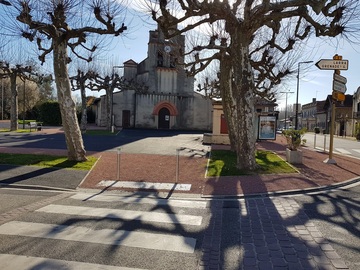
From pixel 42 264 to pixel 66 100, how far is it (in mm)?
9136

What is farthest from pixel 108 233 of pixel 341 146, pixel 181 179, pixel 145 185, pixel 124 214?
pixel 341 146

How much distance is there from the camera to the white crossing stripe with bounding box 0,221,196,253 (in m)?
4.89

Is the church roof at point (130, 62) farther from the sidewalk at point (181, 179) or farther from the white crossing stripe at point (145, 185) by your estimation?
the white crossing stripe at point (145, 185)

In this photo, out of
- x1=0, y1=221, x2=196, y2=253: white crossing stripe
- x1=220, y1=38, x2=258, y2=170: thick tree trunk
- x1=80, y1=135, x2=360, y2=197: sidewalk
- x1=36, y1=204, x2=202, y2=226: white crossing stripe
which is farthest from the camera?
x1=220, y1=38, x2=258, y2=170: thick tree trunk

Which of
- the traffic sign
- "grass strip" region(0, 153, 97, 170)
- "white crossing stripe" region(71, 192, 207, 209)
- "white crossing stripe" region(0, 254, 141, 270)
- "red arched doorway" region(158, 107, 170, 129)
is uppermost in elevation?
the traffic sign

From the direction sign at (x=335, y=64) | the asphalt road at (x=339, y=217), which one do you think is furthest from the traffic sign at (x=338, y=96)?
the asphalt road at (x=339, y=217)

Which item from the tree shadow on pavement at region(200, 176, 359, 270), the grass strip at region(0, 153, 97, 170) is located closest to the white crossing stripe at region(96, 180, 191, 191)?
the tree shadow on pavement at region(200, 176, 359, 270)

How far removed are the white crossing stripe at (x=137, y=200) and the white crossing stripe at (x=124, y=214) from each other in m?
0.83

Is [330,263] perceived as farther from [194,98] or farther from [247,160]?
[194,98]

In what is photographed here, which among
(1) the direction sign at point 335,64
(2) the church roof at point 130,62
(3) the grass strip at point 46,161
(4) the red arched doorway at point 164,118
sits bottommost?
(3) the grass strip at point 46,161

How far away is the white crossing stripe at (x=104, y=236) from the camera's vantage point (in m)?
4.89

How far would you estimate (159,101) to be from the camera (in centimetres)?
4131

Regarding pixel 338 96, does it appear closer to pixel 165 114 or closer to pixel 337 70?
pixel 337 70

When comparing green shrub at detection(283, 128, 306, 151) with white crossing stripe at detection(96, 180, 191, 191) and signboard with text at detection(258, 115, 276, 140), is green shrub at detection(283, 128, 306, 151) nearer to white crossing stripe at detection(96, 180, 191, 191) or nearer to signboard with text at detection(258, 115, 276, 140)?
white crossing stripe at detection(96, 180, 191, 191)
